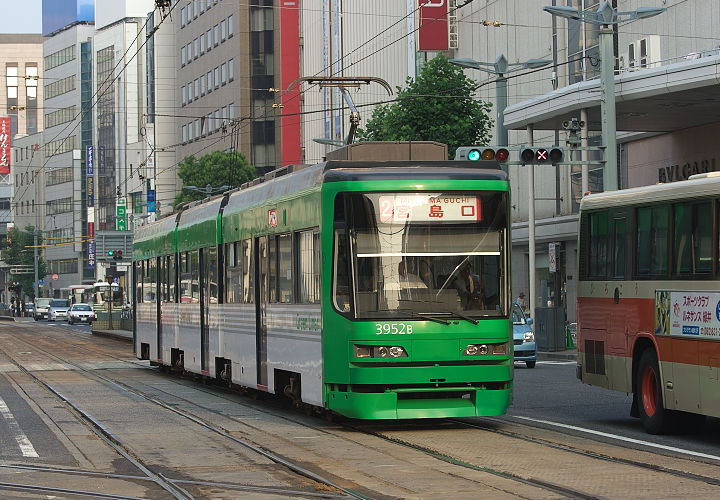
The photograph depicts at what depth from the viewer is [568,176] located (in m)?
51.1

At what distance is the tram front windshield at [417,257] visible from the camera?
1534 cm

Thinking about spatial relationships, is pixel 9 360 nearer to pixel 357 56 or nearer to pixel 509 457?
pixel 509 457

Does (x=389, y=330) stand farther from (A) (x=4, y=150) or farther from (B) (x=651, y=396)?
(A) (x=4, y=150)

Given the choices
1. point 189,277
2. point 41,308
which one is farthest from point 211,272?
point 41,308

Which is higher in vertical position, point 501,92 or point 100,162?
point 100,162

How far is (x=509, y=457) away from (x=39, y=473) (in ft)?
13.6

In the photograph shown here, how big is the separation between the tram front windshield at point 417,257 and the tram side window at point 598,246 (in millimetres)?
1945

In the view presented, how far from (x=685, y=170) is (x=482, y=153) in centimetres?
1488

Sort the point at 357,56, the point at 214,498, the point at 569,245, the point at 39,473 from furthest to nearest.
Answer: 1. the point at 357,56
2. the point at 569,245
3. the point at 39,473
4. the point at 214,498

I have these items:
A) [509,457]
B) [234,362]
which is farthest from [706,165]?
[509,457]

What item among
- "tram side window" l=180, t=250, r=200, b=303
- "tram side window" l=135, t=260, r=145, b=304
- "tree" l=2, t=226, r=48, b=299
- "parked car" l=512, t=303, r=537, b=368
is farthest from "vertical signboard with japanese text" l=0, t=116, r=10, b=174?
"tram side window" l=180, t=250, r=200, b=303

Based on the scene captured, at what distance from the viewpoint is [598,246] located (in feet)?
57.0

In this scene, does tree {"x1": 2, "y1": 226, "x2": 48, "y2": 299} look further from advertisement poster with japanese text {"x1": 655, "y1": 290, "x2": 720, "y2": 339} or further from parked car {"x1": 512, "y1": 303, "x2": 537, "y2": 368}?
advertisement poster with japanese text {"x1": 655, "y1": 290, "x2": 720, "y2": 339}

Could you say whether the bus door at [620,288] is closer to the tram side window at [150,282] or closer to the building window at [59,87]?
the tram side window at [150,282]
